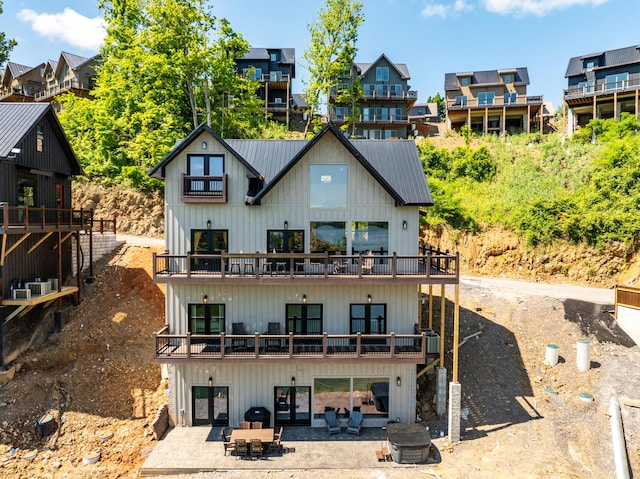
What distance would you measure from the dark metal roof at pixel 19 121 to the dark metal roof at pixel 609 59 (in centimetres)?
4907

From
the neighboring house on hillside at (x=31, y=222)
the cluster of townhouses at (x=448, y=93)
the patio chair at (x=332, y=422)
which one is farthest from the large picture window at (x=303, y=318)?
the cluster of townhouses at (x=448, y=93)

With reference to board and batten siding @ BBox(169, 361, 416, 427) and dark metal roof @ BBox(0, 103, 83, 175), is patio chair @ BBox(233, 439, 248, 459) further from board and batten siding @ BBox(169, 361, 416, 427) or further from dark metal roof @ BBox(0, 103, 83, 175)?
dark metal roof @ BBox(0, 103, 83, 175)

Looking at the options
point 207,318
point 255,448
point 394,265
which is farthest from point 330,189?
point 255,448

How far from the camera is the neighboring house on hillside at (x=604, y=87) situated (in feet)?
119

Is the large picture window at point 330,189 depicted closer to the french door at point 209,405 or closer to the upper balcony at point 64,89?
the french door at point 209,405

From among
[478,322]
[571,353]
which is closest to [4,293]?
[478,322]

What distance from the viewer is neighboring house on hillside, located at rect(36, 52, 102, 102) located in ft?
→ 142

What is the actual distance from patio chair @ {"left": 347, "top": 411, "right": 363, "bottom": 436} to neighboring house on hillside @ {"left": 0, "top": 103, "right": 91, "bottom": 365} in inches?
560

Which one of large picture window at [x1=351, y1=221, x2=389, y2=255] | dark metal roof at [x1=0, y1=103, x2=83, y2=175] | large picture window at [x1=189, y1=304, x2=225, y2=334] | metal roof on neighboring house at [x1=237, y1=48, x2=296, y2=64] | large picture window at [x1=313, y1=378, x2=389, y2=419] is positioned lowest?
large picture window at [x1=313, y1=378, x2=389, y2=419]

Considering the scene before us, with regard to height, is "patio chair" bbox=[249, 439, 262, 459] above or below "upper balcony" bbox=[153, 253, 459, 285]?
below

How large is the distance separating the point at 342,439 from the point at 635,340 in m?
14.1

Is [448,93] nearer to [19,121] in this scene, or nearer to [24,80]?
[19,121]

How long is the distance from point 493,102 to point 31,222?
44857 millimetres

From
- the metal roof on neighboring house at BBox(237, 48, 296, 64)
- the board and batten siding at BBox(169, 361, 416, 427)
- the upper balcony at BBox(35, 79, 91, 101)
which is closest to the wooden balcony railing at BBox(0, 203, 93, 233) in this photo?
the board and batten siding at BBox(169, 361, 416, 427)
